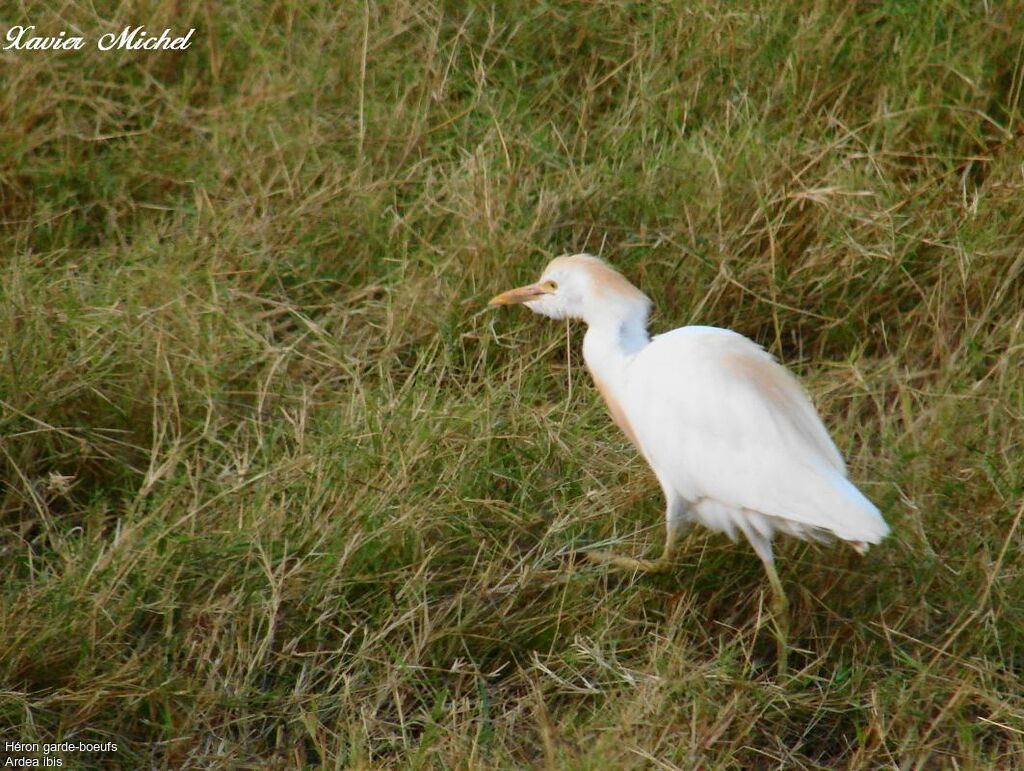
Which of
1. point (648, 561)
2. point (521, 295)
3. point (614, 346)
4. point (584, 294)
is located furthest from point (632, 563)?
point (521, 295)

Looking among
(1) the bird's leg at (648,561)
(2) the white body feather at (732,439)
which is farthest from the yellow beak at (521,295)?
(1) the bird's leg at (648,561)

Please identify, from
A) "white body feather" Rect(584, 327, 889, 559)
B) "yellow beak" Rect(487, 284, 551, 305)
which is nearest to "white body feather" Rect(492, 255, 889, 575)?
"white body feather" Rect(584, 327, 889, 559)

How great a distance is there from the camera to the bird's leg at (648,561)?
9.58ft

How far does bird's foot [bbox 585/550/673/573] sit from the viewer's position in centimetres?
292

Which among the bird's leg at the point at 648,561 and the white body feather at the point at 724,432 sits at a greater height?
the white body feather at the point at 724,432

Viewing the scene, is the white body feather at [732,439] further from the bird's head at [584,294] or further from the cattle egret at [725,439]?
the bird's head at [584,294]

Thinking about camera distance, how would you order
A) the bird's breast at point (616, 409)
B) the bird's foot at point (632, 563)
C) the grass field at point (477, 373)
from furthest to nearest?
the bird's breast at point (616, 409)
the bird's foot at point (632, 563)
the grass field at point (477, 373)

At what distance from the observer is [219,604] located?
2787mm

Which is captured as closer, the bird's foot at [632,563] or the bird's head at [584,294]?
the bird's foot at [632,563]

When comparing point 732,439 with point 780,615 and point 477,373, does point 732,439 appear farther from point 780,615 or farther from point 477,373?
point 477,373

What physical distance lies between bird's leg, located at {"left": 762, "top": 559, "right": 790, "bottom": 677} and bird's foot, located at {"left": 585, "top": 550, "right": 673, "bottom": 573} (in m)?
0.22

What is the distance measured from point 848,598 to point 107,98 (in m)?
2.59

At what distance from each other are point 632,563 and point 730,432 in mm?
333

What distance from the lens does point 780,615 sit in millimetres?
2822
